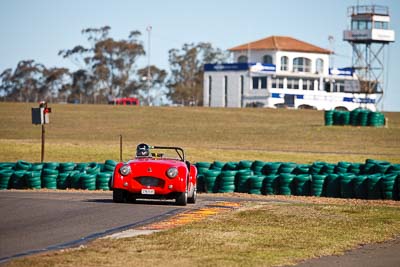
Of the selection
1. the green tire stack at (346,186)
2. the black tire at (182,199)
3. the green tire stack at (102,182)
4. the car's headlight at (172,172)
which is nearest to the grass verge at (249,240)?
the black tire at (182,199)

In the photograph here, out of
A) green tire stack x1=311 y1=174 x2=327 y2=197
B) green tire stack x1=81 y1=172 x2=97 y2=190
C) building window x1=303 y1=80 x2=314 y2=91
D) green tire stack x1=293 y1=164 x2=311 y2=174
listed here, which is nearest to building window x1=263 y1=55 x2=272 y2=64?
building window x1=303 y1=80 x2=314 y2=91

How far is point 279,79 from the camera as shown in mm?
112875

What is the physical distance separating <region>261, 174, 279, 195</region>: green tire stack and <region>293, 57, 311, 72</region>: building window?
90.6 meters

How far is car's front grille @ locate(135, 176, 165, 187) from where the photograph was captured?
64.4ft

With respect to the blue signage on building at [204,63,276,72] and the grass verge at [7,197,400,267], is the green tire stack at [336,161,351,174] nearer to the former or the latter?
the grass verge at [7,197,400,267]

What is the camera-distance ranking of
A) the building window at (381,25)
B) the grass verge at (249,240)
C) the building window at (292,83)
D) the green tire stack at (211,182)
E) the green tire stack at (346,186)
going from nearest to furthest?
the grass verge at (249,240)
the green tire stack at (346,186)
the green tire stack at (211,182)
the building window at (381,25)
the building window at (292,83)

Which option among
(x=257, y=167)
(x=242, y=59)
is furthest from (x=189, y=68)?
(x=257, y=167)

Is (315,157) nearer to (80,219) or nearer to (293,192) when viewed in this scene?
(293,192)

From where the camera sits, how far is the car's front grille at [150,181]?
19641mm

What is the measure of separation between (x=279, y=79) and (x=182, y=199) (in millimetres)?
93477

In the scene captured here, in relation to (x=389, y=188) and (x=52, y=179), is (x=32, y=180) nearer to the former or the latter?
(x=52, y=179)

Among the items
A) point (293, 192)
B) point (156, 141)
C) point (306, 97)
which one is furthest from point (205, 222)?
point (306, 97)

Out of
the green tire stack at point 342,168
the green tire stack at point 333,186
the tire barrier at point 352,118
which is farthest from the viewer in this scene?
the tire barrier at point 352,118

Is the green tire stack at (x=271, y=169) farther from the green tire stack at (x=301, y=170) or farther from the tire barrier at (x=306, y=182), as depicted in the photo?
the green tire stack at (x=301, y=170)
